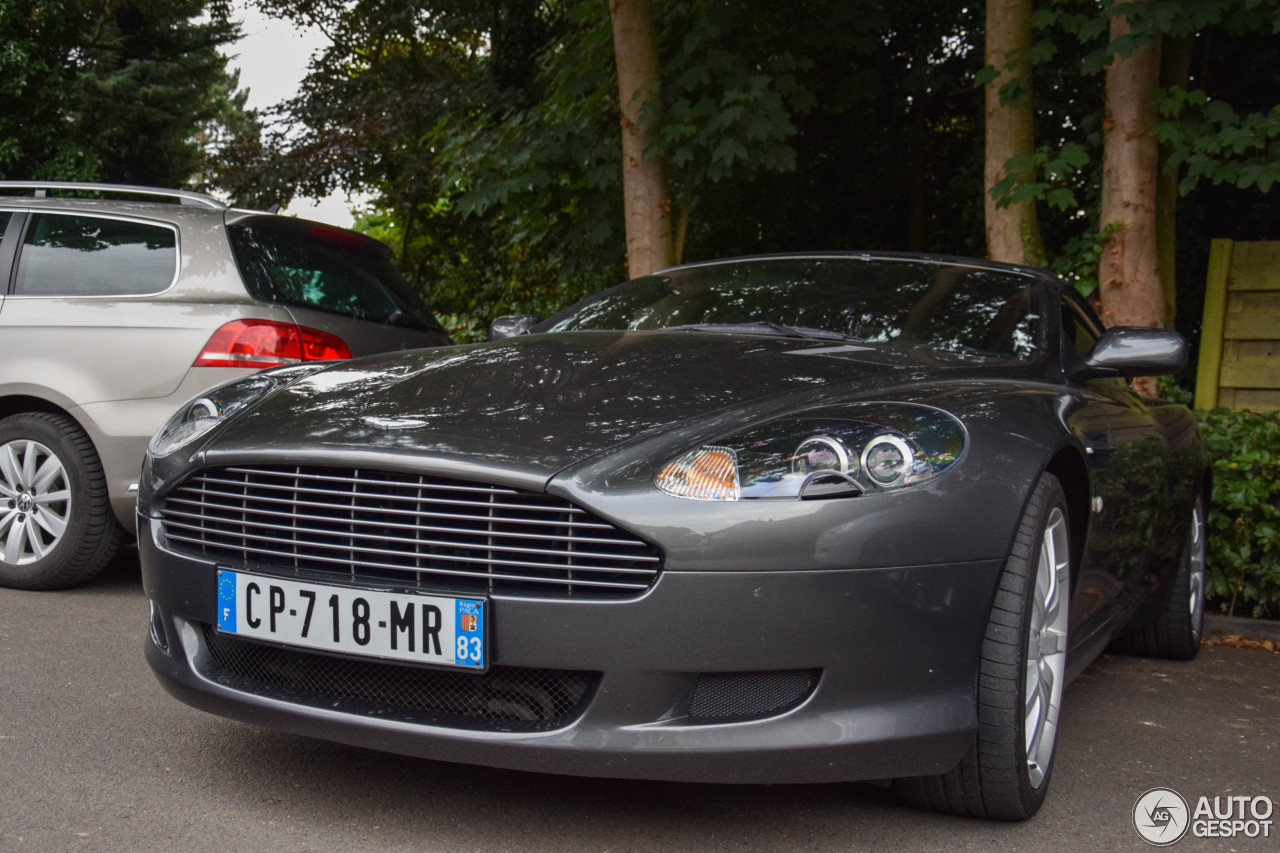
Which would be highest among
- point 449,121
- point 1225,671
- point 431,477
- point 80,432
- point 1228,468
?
point 449,121

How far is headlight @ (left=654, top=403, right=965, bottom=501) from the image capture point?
2393 mm

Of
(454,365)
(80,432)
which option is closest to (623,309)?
(454,365)

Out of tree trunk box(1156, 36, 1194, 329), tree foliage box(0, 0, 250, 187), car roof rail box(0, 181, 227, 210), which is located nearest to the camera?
car roof rail box(0, 181, 227, 210)

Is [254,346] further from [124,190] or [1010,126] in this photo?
[1010,126]

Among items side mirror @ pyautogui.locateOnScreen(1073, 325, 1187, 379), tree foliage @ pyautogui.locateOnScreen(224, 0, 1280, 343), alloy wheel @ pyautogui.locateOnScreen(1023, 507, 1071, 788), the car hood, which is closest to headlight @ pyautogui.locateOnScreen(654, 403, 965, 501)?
the car hood

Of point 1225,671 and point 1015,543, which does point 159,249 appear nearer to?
point 1015,543

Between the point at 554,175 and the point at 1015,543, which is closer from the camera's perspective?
the point at 1015,543

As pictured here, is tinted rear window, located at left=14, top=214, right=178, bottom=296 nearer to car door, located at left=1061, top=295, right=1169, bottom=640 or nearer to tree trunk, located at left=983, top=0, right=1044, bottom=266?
car door, located at left=1061, top=295, right=1169, bottom=640

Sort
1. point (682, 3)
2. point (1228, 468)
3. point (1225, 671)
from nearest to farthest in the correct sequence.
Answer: point (1225, 671), point (1228, 468), point (682, 3)

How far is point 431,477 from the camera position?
249 centimetres

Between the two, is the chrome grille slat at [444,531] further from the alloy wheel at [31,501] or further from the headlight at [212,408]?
the alloy wheel at [31,501]

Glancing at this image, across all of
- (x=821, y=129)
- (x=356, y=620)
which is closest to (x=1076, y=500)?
(x=356, y=620)

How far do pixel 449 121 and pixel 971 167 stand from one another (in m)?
4.21

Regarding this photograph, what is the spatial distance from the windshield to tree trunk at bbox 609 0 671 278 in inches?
109
